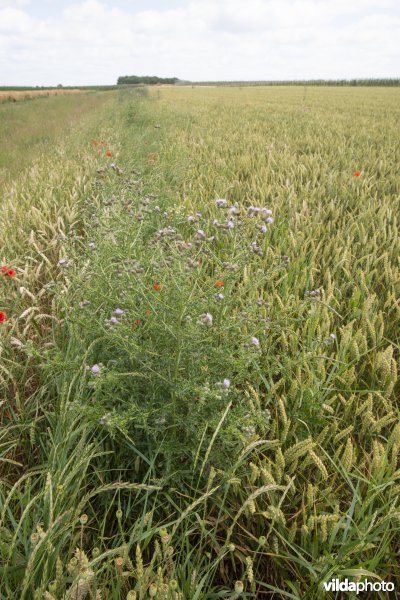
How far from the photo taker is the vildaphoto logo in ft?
3.56

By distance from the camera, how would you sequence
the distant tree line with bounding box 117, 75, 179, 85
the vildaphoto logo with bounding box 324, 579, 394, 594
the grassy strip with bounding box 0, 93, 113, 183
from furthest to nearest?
the distant tree line with bounding box 117, 75, 179, 85
the grassy strip with bounding box 0, 93, 113, 183
the vildaphoto logo with bounding box 324, 579, 394, 594

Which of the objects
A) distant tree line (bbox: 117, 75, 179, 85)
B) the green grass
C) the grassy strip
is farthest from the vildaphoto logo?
distant tree line (bbox: 117, 75, 179, 85)

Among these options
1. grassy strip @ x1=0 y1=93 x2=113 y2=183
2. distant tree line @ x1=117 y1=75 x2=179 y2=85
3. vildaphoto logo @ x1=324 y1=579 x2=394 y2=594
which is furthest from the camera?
distant tree line @ x1=117 y1=75 x2=179 y2=85

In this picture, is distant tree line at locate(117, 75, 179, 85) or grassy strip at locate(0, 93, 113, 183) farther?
distant tree line at locate(117, 75, 179, 85)

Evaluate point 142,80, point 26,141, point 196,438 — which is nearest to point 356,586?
point 196,438

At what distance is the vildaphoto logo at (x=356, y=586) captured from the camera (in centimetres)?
108

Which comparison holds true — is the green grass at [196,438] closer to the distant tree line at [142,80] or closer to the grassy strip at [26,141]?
the grassy strip at [26,141]

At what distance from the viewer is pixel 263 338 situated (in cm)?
173

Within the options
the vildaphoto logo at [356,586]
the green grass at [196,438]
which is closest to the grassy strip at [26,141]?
the green grass at [196,438]

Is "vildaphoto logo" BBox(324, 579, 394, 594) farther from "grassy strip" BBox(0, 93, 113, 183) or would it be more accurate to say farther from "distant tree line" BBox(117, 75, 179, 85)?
"distant tree line" BBox(117, 75, 179, 85)

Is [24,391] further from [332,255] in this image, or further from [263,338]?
[332,255]

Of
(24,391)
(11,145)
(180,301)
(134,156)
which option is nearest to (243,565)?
(180,301)

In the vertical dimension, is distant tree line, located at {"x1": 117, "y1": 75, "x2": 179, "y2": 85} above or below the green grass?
above

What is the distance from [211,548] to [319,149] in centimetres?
583
